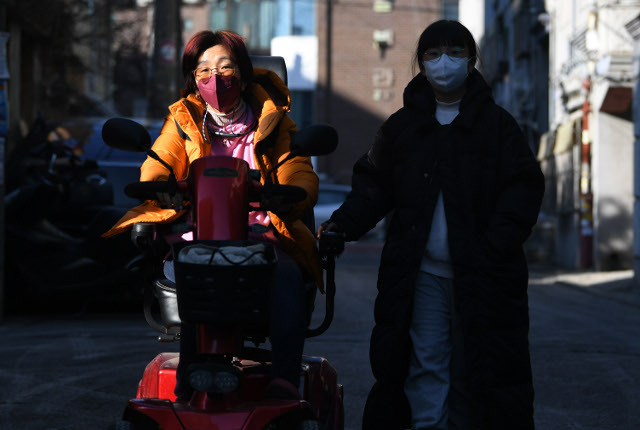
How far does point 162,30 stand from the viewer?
52.7ft

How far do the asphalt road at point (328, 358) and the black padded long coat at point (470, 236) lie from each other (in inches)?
51.0

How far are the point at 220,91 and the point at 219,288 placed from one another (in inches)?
45.0

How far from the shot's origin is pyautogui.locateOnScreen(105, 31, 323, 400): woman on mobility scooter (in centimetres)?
340

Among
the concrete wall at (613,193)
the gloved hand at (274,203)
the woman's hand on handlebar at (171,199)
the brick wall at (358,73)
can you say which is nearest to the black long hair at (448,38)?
the gloved hand at (274,203)

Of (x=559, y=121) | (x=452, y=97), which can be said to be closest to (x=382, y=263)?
(x=452, y=97)

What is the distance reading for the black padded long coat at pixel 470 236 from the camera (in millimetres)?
3840

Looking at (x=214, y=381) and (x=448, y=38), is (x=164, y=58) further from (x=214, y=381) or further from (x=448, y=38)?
(x=214, y=381)

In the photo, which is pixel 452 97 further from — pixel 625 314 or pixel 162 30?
pixel 162 30

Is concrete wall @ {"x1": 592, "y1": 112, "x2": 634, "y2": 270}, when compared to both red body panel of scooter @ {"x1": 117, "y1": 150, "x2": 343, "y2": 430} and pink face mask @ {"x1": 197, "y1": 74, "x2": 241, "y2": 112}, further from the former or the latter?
red body panel of scooter @ {"x1": 117, "y1": 150, "x2": 343, "y2": 430}

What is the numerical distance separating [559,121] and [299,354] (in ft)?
67.5

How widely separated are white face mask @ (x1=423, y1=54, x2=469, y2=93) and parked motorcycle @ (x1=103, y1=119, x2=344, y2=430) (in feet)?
2.18

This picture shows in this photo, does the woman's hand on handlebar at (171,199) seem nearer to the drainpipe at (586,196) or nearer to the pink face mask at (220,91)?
the pink face mask at (220,91)

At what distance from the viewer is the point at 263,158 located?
3.98 metres

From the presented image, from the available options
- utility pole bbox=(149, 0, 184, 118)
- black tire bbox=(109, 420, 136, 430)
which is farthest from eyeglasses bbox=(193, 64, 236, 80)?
utility pole bbox=(149, 0, 184, 118)
